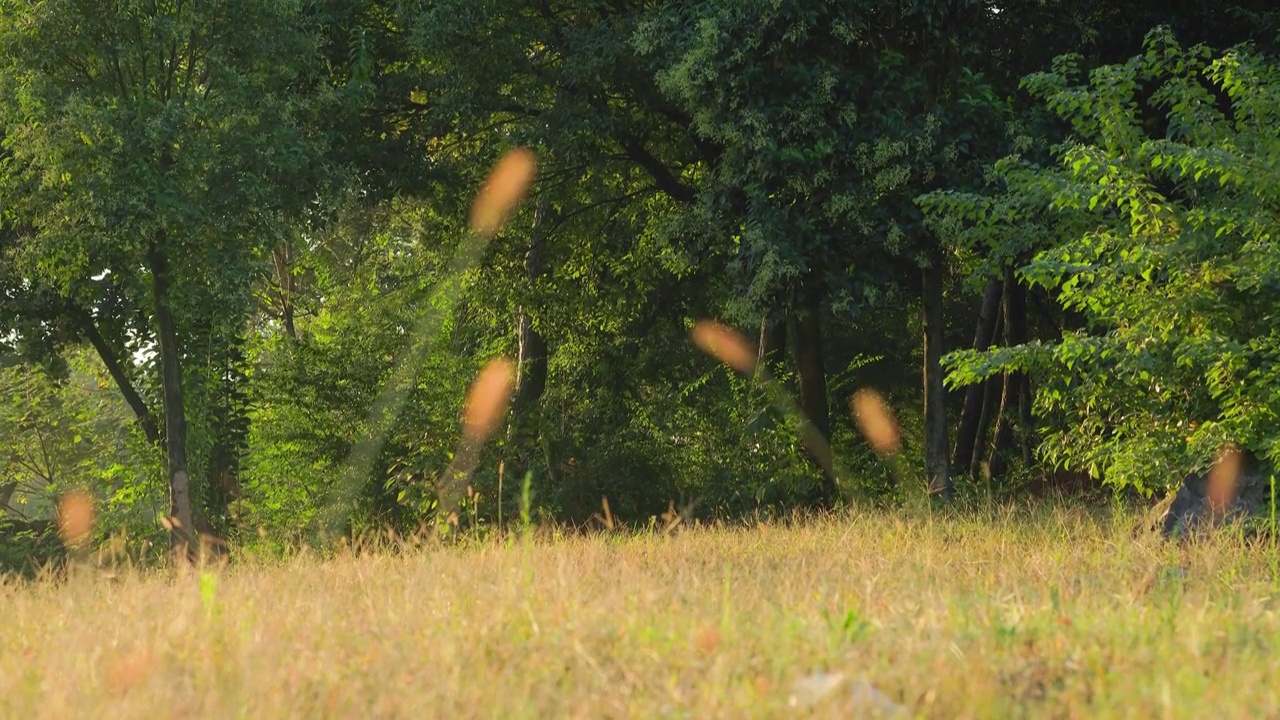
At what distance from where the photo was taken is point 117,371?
2314 cm

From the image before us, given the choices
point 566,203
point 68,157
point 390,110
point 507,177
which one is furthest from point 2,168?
point 566,203

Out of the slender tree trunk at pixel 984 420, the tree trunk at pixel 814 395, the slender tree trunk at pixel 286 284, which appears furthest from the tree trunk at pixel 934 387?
the slender tree trunk at pixel 286 284

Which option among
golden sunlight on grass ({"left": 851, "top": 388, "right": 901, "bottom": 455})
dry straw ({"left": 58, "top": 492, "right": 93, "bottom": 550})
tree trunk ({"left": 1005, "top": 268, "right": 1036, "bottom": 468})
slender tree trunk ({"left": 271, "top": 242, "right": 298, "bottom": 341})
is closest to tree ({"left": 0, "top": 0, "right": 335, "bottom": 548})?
dry straw ({"left": 58, "top": 492, "right": 93, "bottom": 550})

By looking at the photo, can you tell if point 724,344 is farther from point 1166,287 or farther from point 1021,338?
point 1166,287

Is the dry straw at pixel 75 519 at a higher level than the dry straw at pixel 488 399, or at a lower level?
lower

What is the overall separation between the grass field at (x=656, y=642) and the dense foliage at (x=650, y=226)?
124 inches

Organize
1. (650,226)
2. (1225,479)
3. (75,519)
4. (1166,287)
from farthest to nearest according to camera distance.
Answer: (75,519), (650,226), (1166,287), (1225,479)

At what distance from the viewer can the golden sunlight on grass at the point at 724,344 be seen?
2311 centimetres

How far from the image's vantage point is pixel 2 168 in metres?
16.0

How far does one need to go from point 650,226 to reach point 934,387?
5.77 meters

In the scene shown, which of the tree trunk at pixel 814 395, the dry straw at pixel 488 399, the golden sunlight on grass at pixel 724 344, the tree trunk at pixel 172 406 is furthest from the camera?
the golden sunlight on grass at pixel 724 344

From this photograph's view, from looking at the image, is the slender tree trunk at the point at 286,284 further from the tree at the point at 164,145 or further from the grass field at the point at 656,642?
the grass field at the point at 656,642

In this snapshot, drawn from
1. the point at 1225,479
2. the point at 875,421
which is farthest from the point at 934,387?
the point at 875,421

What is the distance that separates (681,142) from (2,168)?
9.73 metres
